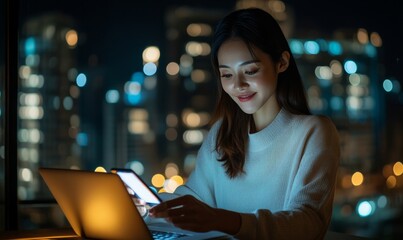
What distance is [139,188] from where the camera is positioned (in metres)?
1.49

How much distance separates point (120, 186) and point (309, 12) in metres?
44.5

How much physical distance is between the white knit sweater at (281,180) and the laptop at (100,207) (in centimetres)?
13

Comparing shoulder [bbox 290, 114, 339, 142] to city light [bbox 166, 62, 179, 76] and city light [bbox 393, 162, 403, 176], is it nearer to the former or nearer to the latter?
city light [bbox 166, 62, 179, 76]

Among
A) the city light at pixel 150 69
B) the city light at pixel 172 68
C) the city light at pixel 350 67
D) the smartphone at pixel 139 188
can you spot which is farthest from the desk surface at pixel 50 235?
the city light at pixel 350 67

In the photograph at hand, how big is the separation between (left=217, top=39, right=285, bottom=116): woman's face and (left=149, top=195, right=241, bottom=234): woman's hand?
49cm

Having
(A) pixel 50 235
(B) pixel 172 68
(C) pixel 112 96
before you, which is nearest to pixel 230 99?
(A) pixel 50 235

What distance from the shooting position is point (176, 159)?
129 feet

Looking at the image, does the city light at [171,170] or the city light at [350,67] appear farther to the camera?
the city light at [171,170]

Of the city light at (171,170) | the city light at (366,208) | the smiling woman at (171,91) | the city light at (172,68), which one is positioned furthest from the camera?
the city light at (366,208)

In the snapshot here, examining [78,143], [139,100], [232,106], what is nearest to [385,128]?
[139,100]

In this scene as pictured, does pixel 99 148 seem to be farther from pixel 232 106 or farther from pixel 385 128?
pixel 232 106

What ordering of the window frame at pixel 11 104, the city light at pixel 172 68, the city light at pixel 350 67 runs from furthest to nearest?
the city light at pixel 172 68, the city light at pixel 350 67, the window frame at pixel 11 104

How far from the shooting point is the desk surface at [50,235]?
5.31 feet

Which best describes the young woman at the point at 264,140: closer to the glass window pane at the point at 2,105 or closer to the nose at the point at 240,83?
the nose at the point at 240,83
